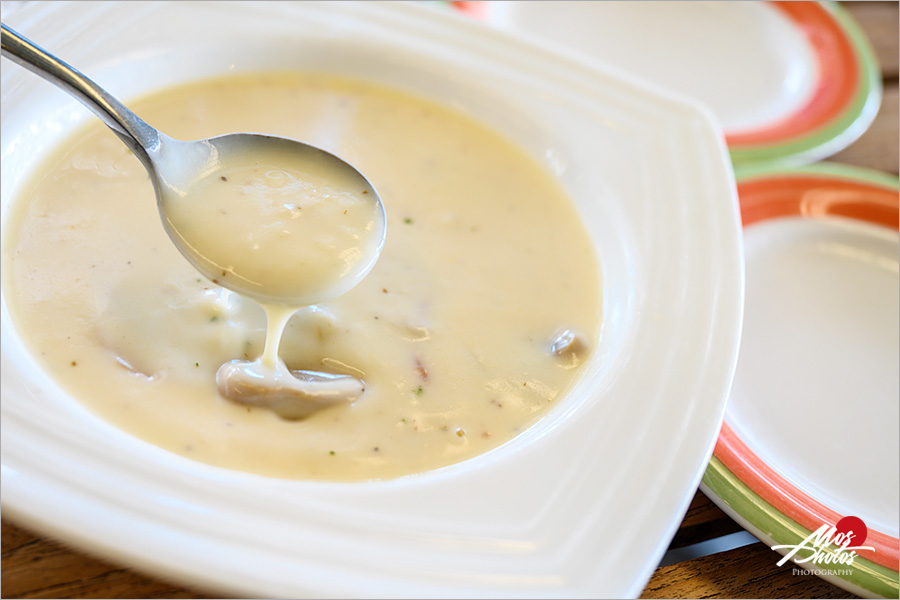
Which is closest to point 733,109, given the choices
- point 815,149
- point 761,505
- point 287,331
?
point 815,149

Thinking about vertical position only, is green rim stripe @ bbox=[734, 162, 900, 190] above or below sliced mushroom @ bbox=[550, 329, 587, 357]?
above

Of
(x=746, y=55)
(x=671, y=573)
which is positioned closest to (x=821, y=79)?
(x=746, y=55)

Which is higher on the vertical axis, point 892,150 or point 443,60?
point 443,60

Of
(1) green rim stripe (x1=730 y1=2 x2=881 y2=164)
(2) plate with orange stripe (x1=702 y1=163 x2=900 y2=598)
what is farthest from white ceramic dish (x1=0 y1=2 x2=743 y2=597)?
(1) green rim stripe (x1=730 y1=2 x2=881 y2=164)

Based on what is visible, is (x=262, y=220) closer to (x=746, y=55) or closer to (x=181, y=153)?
(x=181, y=153)

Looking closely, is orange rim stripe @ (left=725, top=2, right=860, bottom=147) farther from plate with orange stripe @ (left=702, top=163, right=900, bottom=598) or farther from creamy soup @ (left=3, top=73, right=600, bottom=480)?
creamy soup @ (left=3, top=73, right=600, bottom=480)

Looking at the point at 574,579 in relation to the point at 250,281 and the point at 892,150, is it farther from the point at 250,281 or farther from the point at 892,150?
the point at 892,150

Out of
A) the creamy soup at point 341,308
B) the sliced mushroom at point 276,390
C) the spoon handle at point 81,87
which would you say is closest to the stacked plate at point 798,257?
the creamy soup at point 341,308
